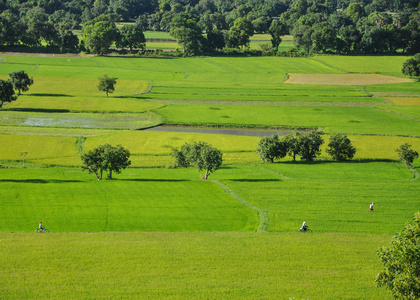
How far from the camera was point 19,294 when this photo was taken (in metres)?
45.9

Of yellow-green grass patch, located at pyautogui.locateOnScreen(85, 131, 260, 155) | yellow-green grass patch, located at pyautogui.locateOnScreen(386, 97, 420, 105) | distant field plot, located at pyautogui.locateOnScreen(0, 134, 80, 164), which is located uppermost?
yellow-green grass patch, located at pyautogui.locateOnScreen(386, 97, 420, 105)

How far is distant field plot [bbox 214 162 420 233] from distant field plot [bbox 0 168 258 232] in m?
4.33

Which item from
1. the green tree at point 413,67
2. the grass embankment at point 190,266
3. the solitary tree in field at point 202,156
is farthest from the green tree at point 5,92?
the green tree at point 413,67

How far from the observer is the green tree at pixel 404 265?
1524 inches

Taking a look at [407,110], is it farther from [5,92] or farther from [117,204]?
[5,92]

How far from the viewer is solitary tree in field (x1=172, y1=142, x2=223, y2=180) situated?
266 ft

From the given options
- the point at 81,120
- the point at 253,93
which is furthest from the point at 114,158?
the point at 253,93

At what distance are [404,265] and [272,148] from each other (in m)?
52.9

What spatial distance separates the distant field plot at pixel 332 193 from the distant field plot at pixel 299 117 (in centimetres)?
2737

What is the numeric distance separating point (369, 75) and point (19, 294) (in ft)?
534

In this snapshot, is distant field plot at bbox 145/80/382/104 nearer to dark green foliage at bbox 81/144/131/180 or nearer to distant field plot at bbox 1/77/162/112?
distant field plot at bbox 1/77/162/112

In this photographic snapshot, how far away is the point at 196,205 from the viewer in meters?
69.8

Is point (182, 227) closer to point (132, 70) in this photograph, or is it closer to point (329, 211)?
point (329, 211)

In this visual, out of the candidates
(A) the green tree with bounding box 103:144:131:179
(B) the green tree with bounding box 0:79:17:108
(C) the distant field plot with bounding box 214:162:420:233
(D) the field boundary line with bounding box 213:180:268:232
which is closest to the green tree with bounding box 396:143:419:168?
(C) the distant field plot with bounding box 214:162:420:233
